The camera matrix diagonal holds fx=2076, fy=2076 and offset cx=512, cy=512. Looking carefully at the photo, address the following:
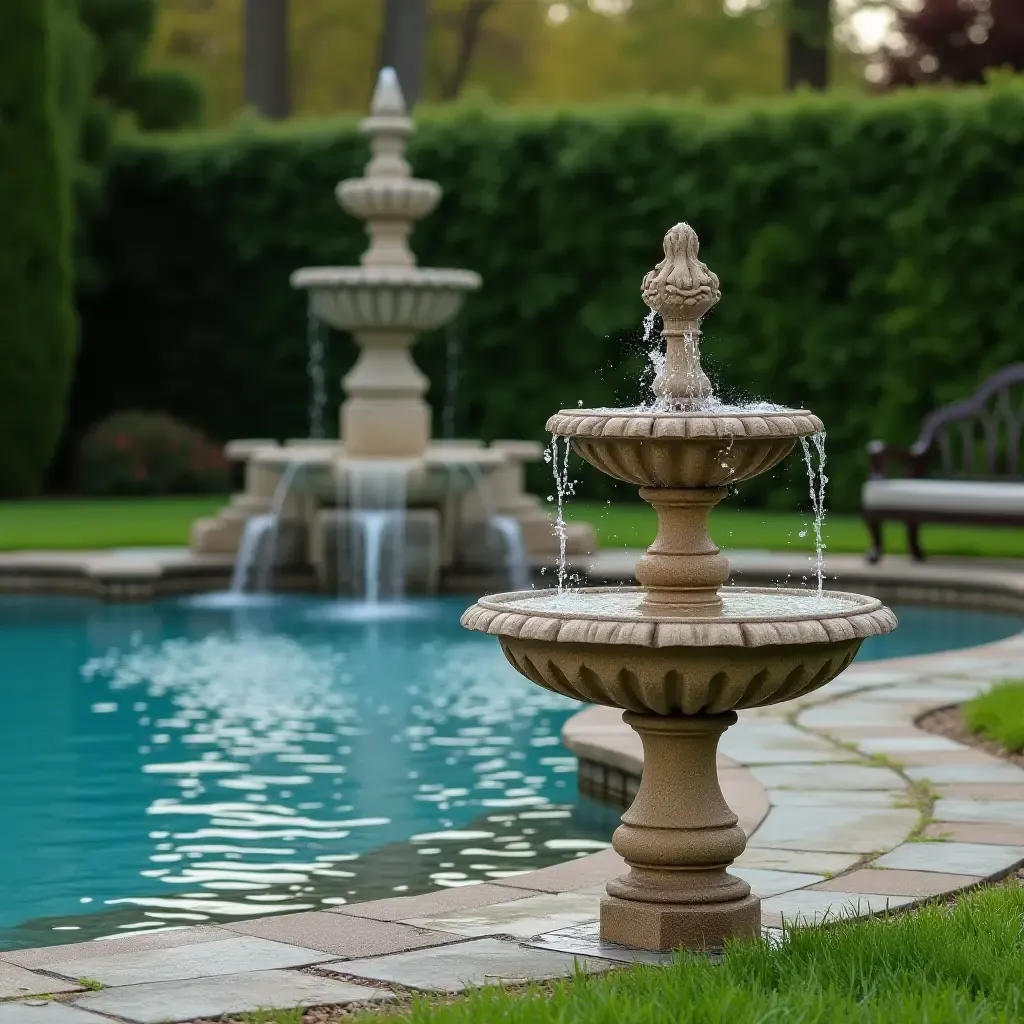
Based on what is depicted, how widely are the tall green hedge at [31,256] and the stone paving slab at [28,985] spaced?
45.7ft

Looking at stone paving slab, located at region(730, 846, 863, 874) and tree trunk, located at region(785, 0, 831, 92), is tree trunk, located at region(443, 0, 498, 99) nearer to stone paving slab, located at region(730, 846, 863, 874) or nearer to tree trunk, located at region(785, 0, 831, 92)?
tree trunk, located at region(785, 0, 831, 92)

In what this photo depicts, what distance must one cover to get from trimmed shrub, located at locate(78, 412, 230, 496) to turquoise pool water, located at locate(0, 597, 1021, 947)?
637 cm

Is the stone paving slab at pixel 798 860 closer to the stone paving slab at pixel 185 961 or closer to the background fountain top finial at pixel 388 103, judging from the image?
the stone paving slab at pixel 185 961

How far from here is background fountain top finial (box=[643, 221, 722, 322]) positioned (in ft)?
15.5

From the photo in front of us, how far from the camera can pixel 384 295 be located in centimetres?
1343

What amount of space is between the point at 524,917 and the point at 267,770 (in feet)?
9.30

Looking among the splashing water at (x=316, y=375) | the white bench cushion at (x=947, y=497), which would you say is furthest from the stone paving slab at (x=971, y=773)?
the splashing water at (x=316, y=375)

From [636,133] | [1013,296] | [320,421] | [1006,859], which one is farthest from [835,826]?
[320,421]

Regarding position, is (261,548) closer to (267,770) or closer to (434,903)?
(267,770)

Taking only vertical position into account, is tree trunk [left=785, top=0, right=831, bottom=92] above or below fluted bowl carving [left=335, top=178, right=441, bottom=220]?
above

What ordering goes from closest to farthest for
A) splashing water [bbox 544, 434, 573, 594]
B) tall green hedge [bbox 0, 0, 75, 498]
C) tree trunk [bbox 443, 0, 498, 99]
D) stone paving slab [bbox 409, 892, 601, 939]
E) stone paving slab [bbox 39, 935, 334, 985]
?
stone paving slab [bbox 39, 935, 334, 985]
stone paving slab [bbox 409, 892, 601, 939]
splashing water [bbox 544, 434, 573, 594]
tall green hedge [bbox 0, 0, 75, 498]
tree trunk [bbox 443, 0, 498, 99]

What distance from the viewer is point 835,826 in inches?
222

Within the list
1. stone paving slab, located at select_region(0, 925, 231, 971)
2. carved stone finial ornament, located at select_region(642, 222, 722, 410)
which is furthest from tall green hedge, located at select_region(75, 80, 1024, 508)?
stone paving slab, located at select_region(0, 925, 231, 971)

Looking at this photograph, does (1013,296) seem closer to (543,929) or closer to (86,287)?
(86,287)
